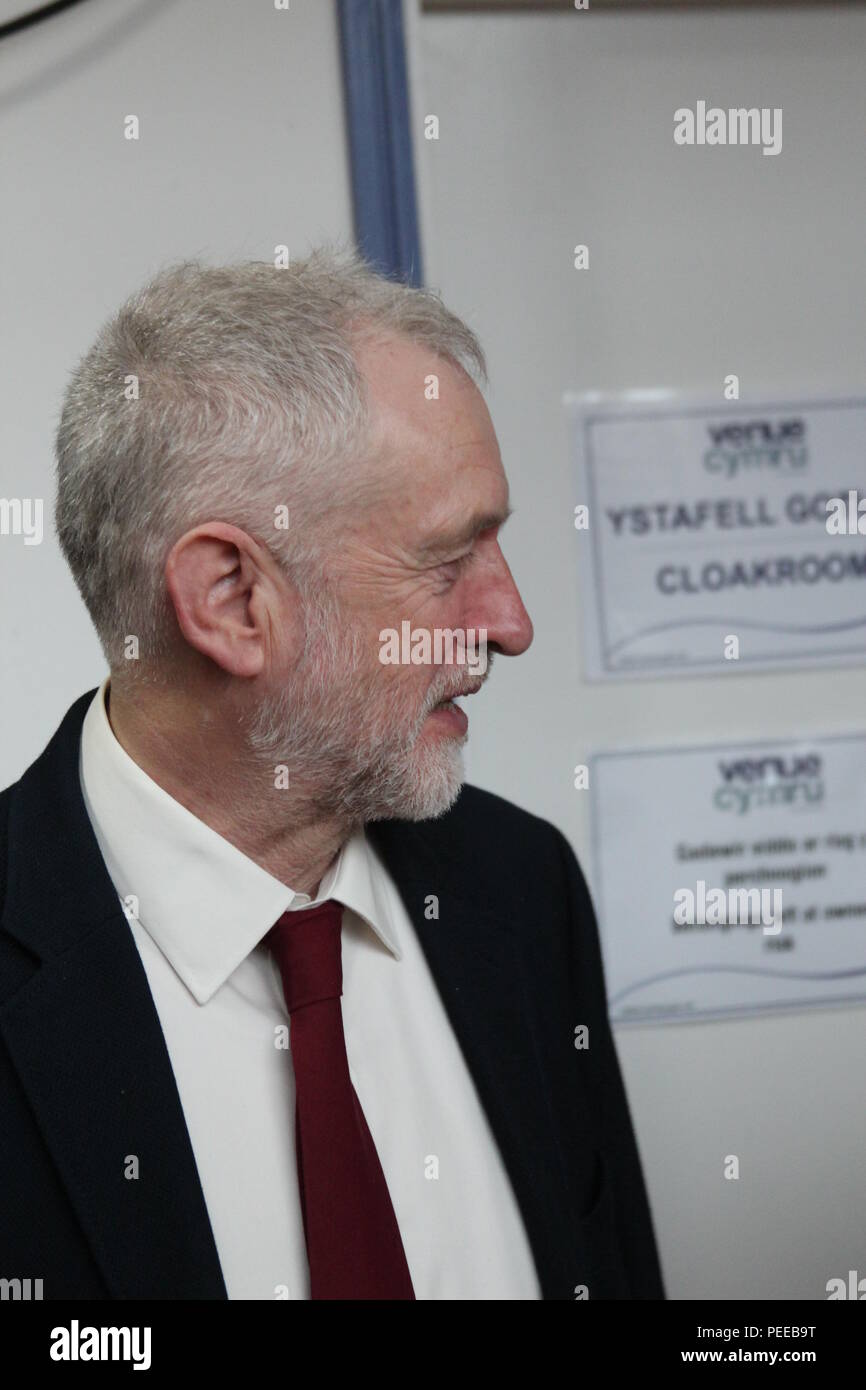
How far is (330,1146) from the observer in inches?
35.5

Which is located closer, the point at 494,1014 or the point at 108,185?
the point at 494,1014

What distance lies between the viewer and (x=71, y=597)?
4.59ft

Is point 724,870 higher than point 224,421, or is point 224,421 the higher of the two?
point 224,421

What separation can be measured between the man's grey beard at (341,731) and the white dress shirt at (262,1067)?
0.07 metres

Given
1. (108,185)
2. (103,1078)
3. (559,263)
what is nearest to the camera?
(103,1078)

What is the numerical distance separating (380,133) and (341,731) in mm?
740

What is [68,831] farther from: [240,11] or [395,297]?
[240,11]

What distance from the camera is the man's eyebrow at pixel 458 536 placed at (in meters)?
0.96

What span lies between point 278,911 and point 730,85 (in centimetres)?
109

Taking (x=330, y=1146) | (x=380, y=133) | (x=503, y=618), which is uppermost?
(x=380, y=133)

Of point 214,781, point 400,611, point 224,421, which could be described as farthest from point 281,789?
point 224,421

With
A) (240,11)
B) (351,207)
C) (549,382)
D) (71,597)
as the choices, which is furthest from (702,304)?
(71,597)

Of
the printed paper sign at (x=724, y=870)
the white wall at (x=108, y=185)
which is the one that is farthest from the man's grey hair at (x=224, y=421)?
the printed paper sign at (x=724, y=870)

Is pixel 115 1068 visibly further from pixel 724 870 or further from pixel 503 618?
pixel 724 870
